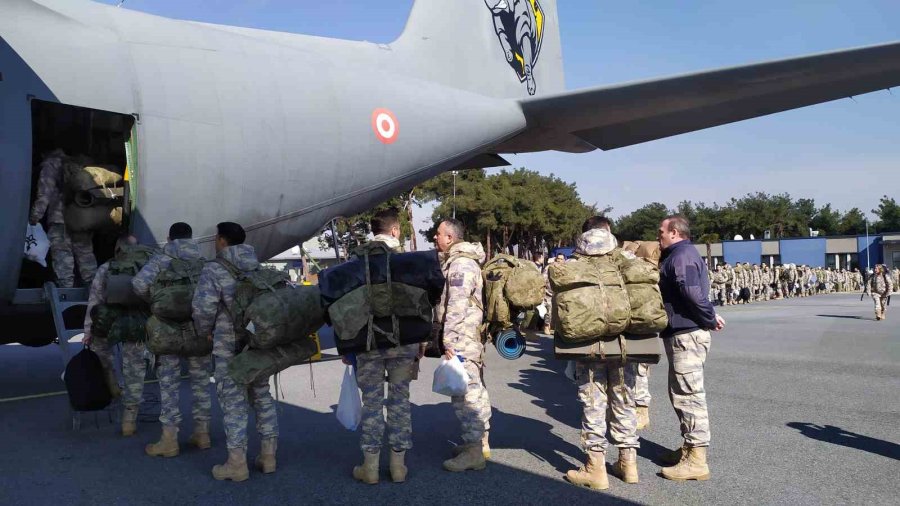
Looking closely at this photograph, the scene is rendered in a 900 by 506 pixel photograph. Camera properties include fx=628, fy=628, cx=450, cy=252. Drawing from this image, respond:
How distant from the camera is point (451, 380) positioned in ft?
13.4

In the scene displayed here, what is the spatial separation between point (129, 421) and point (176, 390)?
860mm

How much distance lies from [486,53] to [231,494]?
850 cm

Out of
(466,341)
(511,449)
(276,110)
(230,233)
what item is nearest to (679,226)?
(466,341)

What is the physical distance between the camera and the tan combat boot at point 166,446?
4812 millimetres

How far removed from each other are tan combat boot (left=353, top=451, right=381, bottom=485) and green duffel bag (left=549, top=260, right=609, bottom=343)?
4.75ft

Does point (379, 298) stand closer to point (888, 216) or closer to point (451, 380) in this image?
point (451, 380)

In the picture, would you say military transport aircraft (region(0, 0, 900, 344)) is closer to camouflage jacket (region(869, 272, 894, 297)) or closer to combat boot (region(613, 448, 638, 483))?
combat boot (region(613, 448, 638, 483))

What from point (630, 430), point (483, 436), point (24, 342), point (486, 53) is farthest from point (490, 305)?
point (486, 53)

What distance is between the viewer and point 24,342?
7273mm

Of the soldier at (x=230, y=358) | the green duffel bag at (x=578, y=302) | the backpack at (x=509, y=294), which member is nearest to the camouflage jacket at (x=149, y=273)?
the soldier at (x=230, y=358)

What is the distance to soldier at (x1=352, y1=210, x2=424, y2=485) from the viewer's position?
4105 mm

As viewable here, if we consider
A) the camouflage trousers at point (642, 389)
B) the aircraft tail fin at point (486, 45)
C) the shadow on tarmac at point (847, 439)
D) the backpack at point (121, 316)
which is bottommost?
the shadow on tarmac at point (847, 439)

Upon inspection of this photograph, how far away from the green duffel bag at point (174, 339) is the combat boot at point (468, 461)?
2111 mm

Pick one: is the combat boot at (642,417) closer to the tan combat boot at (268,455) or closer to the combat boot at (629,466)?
the combat boot at (629,466)
